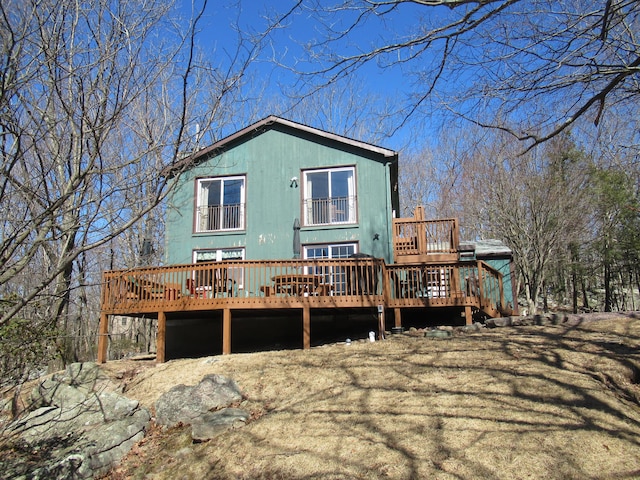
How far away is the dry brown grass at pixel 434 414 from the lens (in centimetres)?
605

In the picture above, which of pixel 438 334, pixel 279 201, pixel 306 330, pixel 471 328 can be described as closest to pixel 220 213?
pixel 279 201

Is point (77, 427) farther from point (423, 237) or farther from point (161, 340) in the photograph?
point (423, 237)

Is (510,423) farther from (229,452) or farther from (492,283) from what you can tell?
(492,283)

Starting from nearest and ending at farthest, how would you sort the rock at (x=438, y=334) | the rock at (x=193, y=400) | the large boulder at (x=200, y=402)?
the large boulder at (x=200, y=402)
the rock at (x=193, y=400)
the rock at (x=438, y=334)

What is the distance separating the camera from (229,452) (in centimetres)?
724

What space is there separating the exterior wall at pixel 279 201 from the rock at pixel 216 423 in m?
8.30

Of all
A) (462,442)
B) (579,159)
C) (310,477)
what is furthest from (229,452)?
(579,159)

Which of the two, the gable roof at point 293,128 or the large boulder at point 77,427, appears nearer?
the large boulder at point 77,427

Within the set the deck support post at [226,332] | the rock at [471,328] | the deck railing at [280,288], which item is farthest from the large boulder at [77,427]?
the rock at [471,328]

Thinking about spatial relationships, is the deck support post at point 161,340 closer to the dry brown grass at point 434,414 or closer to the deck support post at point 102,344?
the deck support post at point 102,344

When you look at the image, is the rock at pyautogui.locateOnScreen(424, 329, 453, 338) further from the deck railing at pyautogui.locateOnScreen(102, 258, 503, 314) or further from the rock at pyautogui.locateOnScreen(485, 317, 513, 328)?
the deck railing at pyautogui.locateOnScreen(102, 258, 503, 314)

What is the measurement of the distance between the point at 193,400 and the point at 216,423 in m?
1.20

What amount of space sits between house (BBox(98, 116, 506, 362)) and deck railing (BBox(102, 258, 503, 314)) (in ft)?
0.11

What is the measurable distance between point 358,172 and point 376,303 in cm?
559
